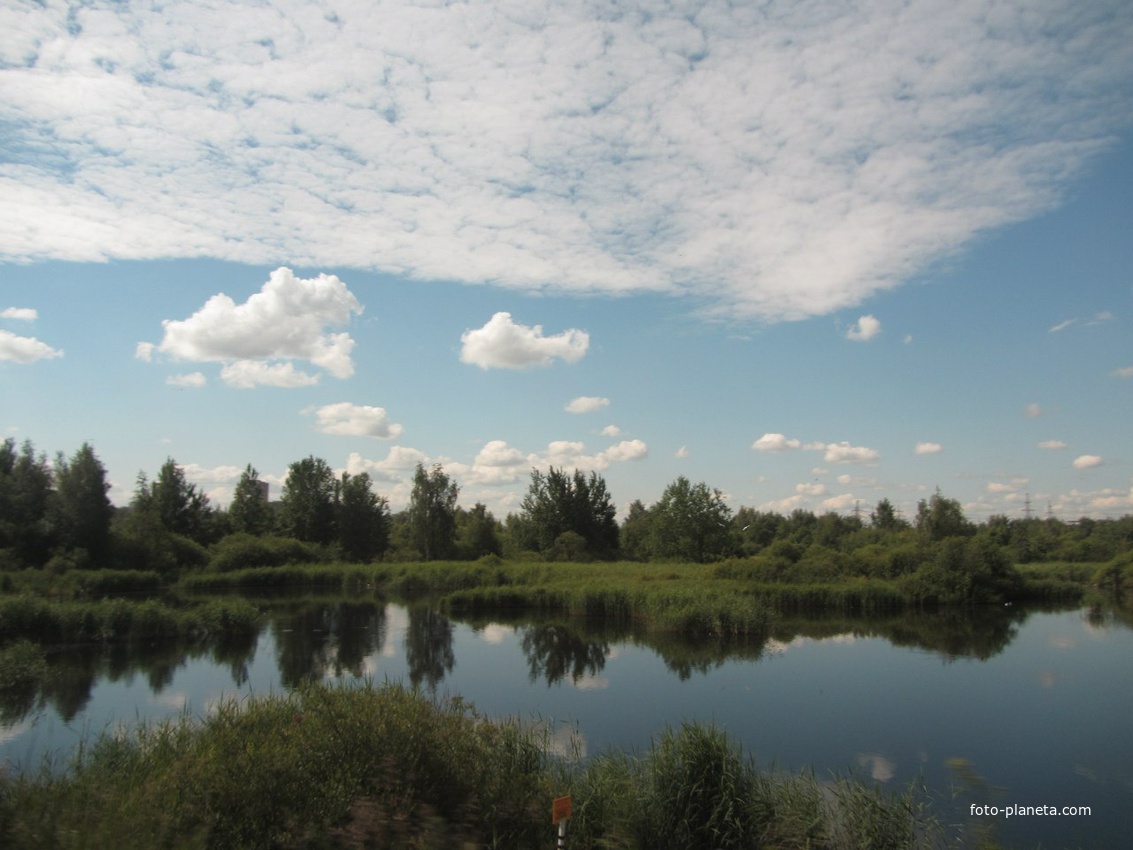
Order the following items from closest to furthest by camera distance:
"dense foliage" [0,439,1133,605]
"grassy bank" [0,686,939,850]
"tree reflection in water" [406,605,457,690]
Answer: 1. "grassy bank" [0,686,939,850]
2. "tree reflection in water" [406,605,457,690]
3. "dense foliage" [0,439,1133,605]

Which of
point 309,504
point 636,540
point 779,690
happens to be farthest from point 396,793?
point 636,540

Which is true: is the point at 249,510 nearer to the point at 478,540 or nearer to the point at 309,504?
the point at 309,504

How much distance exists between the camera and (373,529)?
65062mm

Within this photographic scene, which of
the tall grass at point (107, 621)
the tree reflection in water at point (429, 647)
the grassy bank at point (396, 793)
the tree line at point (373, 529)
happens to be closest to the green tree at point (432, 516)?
the tree line at point (373, 529)

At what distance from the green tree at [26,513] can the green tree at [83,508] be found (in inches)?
24.1

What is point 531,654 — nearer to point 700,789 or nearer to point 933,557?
point 700,789

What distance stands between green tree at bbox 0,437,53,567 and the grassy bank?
3751 centimetres

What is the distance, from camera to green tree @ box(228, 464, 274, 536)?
63.1 metres

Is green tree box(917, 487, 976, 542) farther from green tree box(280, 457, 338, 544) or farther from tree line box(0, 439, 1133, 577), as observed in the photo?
green tree box(280, 457, 338, 544)

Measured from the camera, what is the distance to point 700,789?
7.84 m

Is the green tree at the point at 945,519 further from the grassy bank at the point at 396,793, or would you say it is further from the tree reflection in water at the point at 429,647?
the grassy bank at the point at 396,793

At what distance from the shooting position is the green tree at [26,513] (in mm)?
38531

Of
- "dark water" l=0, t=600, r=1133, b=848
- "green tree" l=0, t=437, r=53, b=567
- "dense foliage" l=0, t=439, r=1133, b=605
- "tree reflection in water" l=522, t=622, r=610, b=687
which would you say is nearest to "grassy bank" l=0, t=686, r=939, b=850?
"dark water" l=0, t=600, r=1133, b=848

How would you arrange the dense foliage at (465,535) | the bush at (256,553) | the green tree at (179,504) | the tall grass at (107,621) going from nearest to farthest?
the tall grass at (107,621)
the dense foliage at (465,535)
the bush at (256,553)
the green tree at (179,504)
